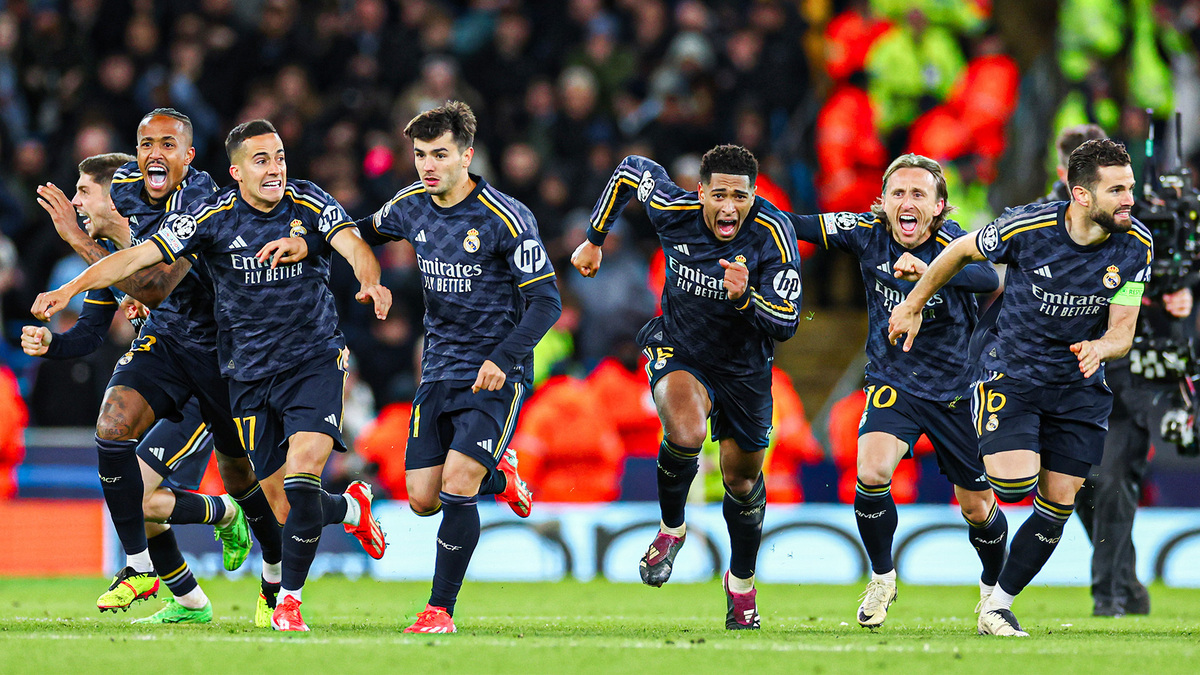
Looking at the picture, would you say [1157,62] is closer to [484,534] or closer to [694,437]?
[484,534]

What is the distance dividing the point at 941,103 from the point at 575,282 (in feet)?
13.4

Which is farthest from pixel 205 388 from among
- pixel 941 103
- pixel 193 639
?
pixel 941 103

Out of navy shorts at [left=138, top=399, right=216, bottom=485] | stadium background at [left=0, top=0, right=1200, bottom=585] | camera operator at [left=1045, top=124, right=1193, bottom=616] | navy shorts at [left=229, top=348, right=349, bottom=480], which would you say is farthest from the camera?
stadium background at [left=0, top=0, right=1200, bottom=585]

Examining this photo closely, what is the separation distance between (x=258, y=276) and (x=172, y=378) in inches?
31.2

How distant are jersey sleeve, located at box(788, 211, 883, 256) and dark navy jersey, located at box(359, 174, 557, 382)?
1450 millimetres

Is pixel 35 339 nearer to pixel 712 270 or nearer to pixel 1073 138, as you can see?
pixel 712 270

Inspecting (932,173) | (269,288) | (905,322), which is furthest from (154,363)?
(932,173)

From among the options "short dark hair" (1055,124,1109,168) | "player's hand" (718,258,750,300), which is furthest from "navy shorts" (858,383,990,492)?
"short dark hair" (1055,124,1109,168)

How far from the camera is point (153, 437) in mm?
8648

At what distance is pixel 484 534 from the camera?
41.1 feet

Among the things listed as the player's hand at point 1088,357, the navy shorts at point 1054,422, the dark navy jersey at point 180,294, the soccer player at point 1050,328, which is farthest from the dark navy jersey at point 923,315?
the dark navy jersey at point 180,294

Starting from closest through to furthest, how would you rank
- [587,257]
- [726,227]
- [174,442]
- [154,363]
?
[726,227], [154,363], [587,257], [174,442]

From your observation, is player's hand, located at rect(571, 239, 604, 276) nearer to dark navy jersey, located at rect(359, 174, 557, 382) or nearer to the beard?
dark navy jersey, located at rect(359, 174, 557, 382)

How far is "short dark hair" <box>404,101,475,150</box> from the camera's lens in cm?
795
